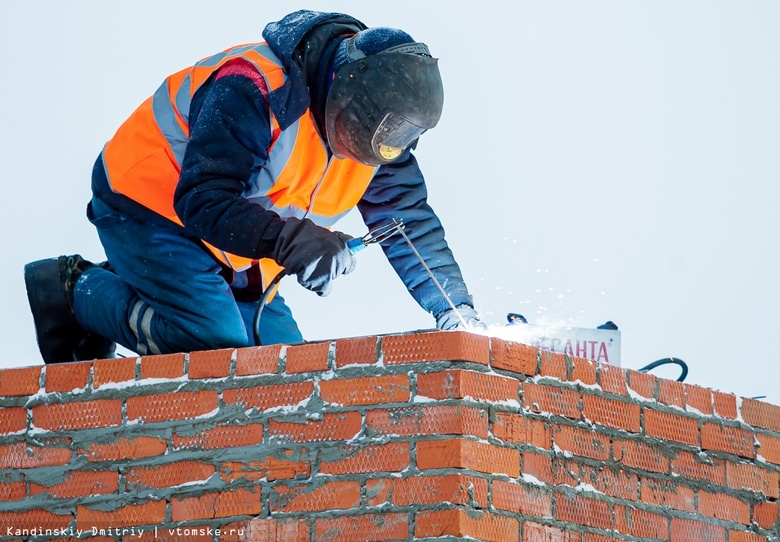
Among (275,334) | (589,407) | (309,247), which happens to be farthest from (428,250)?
(589,407)

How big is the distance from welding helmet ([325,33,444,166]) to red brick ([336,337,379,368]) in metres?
0.94

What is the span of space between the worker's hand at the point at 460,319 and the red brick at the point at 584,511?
3.89 feet

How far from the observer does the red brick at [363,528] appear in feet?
11.1

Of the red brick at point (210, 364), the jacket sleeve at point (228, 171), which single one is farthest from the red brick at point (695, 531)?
the jacket sleeve at point (228, 171)

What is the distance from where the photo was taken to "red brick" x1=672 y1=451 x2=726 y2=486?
388cm

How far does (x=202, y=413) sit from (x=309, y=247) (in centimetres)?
63

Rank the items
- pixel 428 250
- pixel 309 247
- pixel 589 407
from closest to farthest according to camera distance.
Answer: pixel 589 407 → pixel 309 247 → pixel 428 250

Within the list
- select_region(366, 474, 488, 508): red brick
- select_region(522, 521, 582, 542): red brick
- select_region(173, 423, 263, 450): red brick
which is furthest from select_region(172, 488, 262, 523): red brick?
select_region(522, 521, 582, 542): red brick

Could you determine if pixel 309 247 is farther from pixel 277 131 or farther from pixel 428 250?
pixel 428 250

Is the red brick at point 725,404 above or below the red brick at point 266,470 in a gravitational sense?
above

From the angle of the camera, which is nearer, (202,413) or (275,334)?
(202,413)

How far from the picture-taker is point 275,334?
4918mm

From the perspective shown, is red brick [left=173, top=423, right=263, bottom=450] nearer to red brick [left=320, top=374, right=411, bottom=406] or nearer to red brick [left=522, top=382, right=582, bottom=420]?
red brick [left=320, top=374, right=411, bottom=406]

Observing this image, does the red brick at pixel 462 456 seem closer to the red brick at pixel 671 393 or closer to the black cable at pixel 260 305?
the red brick at pixel 671 393
